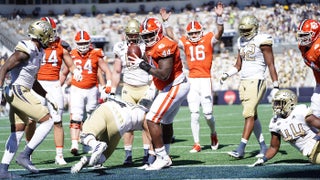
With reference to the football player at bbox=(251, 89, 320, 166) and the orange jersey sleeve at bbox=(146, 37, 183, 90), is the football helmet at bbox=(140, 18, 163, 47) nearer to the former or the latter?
the orange jersey sleeve at bbox=(146, 37, 183, 90)

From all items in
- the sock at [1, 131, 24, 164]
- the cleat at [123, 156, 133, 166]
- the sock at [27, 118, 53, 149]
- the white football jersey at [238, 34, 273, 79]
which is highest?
the white football jersey at [238, 34, 273, 79]

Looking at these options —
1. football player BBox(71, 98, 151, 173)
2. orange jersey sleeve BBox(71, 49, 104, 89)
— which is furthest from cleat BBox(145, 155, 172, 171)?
orange jersey sleeve BBox(71, 49, 104, 89)

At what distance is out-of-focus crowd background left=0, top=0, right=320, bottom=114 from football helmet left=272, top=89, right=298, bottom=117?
846 inches

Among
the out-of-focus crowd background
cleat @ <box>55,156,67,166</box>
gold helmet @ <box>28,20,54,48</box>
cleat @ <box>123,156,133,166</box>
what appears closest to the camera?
gold helmet @ <box>28,20,54,48</box>

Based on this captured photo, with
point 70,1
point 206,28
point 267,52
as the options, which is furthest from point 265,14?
point 267,52

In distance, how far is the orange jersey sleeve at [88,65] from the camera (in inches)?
430

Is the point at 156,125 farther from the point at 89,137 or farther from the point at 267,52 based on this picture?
the point at 267,52

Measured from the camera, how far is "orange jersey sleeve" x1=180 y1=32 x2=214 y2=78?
11.3 metres

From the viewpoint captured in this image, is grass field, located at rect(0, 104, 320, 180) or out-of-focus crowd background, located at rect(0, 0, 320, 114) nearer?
grass field, located at rect(0, 104, 320, 180)

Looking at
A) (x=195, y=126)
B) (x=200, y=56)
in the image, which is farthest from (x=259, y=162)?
(x=200, y=56)

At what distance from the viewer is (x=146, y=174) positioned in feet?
24.9

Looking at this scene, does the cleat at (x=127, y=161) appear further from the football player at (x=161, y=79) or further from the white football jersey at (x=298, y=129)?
the white football jersey at (x=298, y=129)

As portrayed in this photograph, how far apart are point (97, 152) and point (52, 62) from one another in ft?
11.4

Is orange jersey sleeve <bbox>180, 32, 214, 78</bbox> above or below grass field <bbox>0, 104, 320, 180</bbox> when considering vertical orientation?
above
